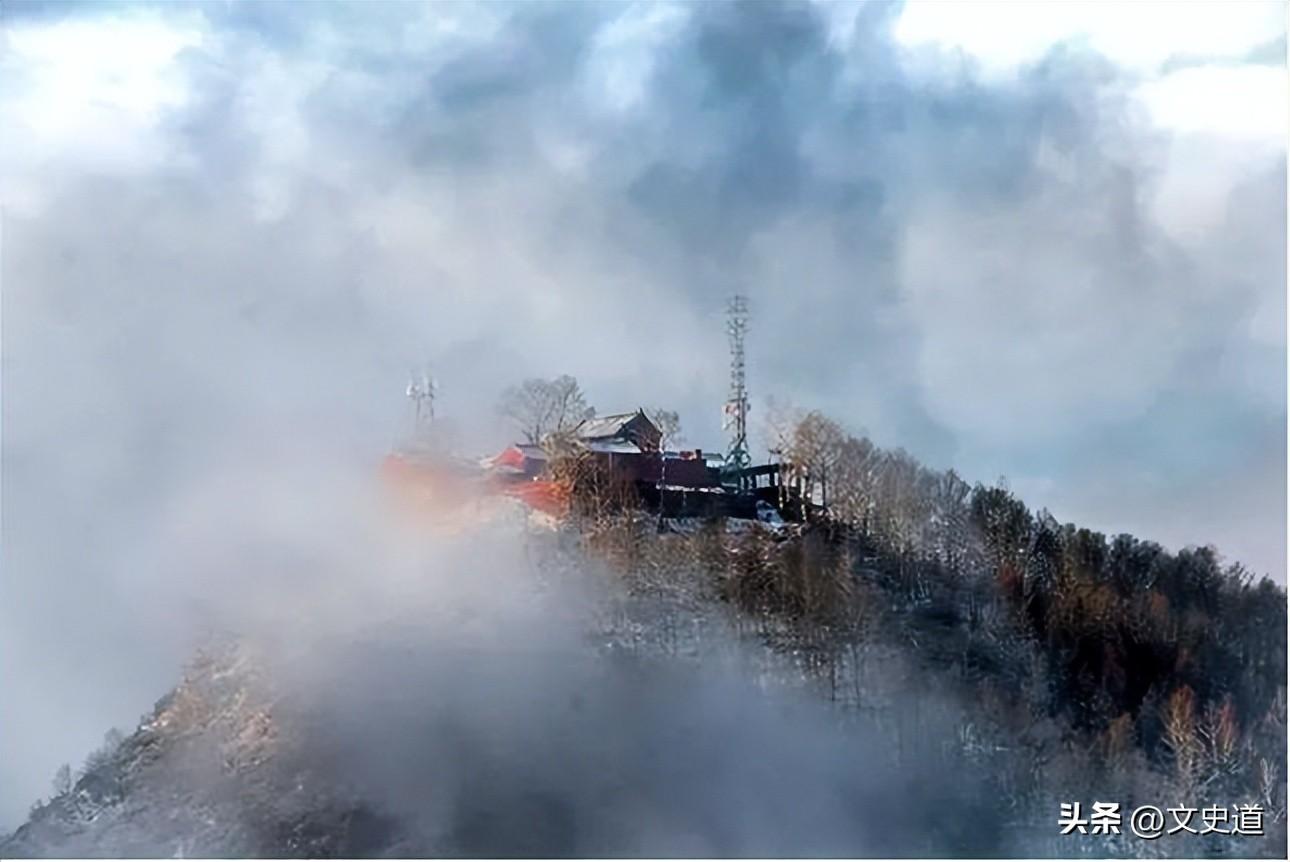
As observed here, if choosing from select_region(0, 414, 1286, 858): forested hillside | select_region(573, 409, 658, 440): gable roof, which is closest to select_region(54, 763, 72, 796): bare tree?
select_region(0, 414, 1286, 858): forested hillside

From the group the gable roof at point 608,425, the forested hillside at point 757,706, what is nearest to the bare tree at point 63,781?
the forested hillside at point 757,706

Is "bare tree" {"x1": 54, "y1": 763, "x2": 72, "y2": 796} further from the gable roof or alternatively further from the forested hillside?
the gable roof

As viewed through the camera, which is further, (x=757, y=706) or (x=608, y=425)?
(x=608, y=425)

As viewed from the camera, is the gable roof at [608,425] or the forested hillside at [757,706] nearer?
the forested hillside at [757,706]

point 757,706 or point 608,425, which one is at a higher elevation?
point 608,425

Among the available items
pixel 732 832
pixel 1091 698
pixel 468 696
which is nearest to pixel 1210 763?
pixel 1091 698

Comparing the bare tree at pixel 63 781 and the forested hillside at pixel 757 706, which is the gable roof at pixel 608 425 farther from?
the bare tree at pixel 63 781

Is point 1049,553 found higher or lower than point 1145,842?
higher

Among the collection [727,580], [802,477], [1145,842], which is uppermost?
[802,477]

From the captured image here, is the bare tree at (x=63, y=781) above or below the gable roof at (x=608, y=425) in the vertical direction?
below

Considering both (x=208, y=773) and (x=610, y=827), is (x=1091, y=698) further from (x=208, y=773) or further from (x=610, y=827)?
(x=208, y=773)

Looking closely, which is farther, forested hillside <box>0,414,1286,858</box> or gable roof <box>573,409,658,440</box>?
gable roof <box>573,409,658,440</box>
